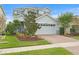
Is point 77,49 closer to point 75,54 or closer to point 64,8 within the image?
point 75,54

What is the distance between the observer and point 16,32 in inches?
293

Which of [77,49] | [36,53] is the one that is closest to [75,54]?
[77,49]

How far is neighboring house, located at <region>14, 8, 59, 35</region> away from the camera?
744cm

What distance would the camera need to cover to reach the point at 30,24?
24.5 feet

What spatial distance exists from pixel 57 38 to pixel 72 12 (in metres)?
0.43

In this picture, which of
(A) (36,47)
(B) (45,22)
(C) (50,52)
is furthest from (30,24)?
(C) (50,52)

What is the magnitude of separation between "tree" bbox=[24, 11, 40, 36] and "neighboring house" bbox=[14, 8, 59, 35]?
5cm

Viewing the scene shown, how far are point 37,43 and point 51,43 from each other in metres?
0.20

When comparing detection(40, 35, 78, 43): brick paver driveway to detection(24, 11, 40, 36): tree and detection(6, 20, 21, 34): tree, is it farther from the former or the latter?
detection(6, 20, 21, 34): tree

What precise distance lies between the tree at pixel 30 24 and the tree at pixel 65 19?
0.35 m

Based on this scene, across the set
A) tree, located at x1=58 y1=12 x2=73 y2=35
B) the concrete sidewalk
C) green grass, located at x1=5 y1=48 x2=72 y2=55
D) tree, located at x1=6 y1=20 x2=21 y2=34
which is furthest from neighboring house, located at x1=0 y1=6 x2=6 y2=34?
tree, located at x1=58 y1=12 x2=73 y2=35

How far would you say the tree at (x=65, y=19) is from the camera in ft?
24.3

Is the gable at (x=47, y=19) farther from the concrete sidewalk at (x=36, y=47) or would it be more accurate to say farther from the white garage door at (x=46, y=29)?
the concrete sidewalk at (x=36, y=47)

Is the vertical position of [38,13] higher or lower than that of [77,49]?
higher
